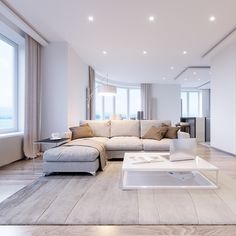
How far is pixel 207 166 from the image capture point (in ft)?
10.3

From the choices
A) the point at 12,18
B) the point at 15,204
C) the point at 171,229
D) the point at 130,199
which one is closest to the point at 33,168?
the point at 15,204

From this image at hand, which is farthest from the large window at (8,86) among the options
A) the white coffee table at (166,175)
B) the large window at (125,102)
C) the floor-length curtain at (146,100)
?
the floor-length curtain at (146,100)

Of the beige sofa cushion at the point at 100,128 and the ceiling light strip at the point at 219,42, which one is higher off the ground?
the ceiling light strip at the point at 219,42

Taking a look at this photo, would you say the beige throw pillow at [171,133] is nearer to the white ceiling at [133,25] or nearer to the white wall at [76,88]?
the white ceiling at [133,25]

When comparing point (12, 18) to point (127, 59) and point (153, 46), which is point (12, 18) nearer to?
point (153, 46)

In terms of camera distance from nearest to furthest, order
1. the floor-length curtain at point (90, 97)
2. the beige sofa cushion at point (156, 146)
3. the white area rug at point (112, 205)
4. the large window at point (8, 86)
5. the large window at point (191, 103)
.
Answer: the white area rug at point (112, 205), the beige sofa cushion at point (156, 146), the large window at point (8, 86), the floor-length curtain at point (90, 97), the large window at point (191, 103)

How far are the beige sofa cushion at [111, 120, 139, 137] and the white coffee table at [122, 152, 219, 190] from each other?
1.96 m

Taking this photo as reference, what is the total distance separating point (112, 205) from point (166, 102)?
11225 millimetres

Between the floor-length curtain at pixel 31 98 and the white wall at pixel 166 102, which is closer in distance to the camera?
the floor-length curtain at pixel 31 98

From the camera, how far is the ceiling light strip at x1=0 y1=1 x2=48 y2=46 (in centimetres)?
402

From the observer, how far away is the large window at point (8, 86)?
512 cm

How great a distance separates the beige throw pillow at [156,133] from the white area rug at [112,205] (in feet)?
6.62

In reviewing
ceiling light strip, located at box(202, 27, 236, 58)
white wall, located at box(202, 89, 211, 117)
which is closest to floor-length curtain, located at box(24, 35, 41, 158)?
ceiling light strip, located at box(202, 27, 236, 58)

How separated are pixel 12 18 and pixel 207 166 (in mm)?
4244
